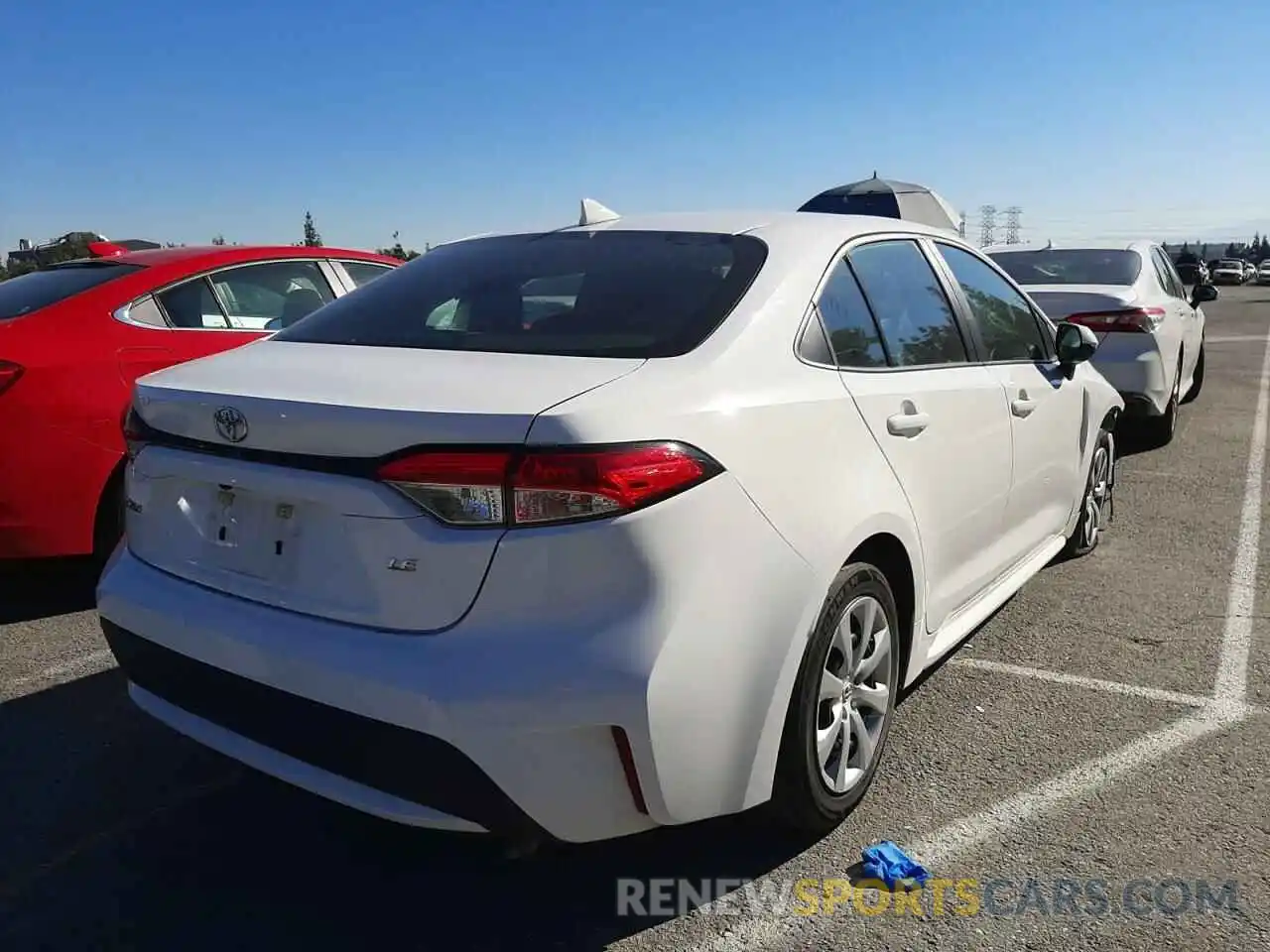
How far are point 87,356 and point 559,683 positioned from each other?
3312 mm

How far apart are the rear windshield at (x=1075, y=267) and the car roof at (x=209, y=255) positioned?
5354 millimetres

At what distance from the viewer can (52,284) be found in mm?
4922

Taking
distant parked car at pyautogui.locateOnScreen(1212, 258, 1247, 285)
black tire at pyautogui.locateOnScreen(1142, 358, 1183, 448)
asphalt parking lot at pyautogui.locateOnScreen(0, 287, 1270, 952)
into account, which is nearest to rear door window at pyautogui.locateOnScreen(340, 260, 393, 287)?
asphalt parking lot at pyautogui.locateOnScreen(0, 287, 1270, 952)

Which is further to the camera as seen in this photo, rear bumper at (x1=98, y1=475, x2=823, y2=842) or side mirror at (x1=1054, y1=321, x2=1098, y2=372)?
side mirror at (x1=1054, y1=321, x2=1098, y2=372)

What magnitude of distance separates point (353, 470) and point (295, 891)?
3.75ft

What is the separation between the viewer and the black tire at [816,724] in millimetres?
2535

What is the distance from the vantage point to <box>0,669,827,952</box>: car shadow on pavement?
8.05ft

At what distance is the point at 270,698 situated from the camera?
2297mm

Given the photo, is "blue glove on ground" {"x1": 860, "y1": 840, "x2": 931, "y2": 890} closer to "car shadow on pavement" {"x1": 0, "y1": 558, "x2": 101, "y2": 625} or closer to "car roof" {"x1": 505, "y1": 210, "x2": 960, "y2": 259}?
"car roof" {"x1": 505, "y1": 210, "x2": 960, "y2": 259}

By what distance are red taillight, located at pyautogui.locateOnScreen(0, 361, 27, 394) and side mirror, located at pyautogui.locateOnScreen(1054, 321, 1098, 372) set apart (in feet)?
13.8

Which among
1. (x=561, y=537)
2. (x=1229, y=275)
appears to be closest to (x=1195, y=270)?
(x=561, y=537)

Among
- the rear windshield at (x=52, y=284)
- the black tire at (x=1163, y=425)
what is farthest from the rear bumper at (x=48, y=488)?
the black tire at (x=1163, y=425)

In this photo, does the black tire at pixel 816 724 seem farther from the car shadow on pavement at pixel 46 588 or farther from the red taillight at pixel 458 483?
the car shadow on pavement at pixel 46 588

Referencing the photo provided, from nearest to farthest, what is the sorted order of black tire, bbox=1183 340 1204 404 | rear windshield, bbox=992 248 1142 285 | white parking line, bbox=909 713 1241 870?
1. white parking line, bbox=909 713 1241 870
2. rear windshield, bbox=992 248 1142 285
3. black tire, bbox=1183 340 1204 404
